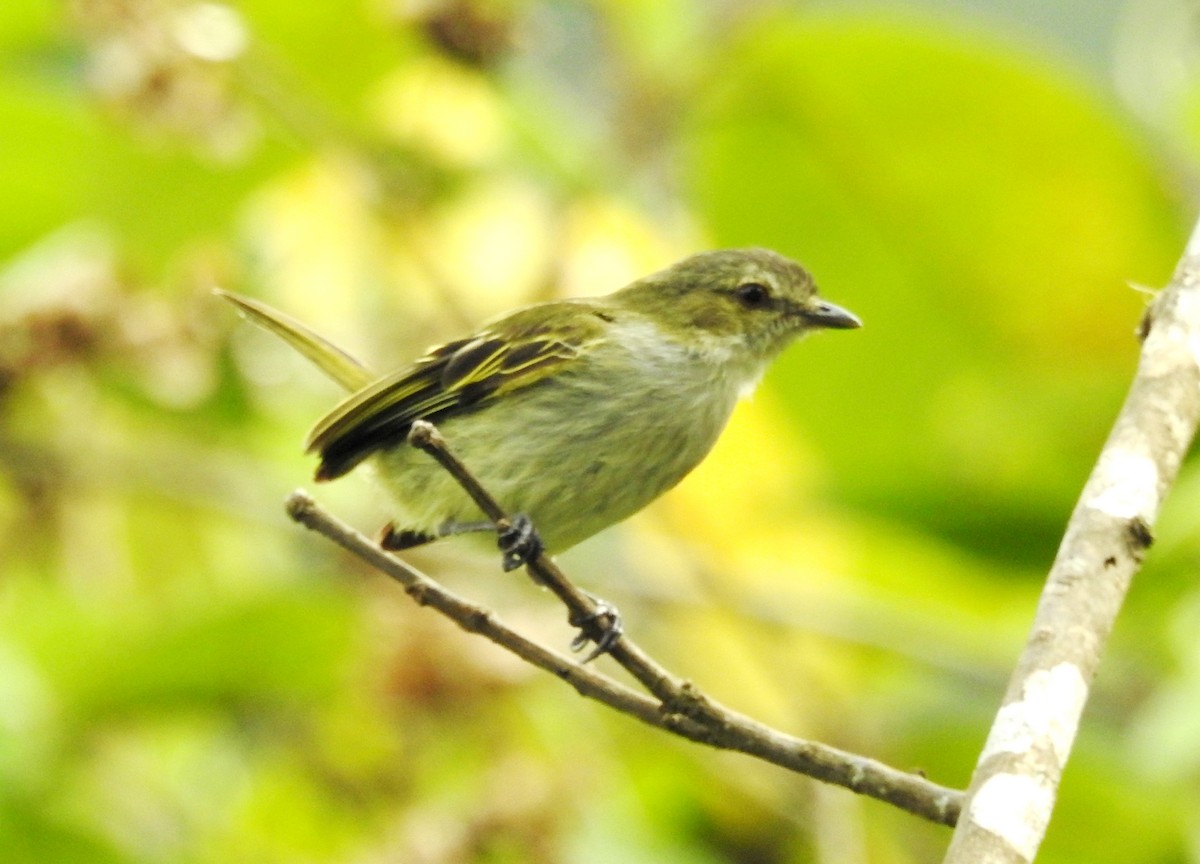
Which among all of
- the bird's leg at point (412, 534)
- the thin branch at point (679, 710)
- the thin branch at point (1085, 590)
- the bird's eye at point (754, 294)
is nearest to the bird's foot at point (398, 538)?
the bird's leg at point (412, 534)

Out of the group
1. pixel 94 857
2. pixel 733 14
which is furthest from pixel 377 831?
pixel 733 14

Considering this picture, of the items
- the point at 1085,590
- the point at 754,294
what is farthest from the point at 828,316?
the point at 1085,590

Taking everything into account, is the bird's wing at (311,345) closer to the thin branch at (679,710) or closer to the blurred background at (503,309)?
the blurred background at (503,309)

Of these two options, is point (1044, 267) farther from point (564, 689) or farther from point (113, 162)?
point (113, 162)

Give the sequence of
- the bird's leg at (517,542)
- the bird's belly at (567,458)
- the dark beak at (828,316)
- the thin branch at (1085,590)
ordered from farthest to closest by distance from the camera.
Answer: the dark beak at (828,316) → the bird's belly at (567,458) → the bird's leg at (517,542) → the thin branch at (1085,590)

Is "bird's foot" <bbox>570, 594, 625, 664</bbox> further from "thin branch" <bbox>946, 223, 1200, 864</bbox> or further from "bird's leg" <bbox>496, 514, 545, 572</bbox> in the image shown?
"thin branch" <bbox>946, 223, 1200, 864</bbox>

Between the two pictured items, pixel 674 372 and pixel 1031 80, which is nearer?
pixel 674 372

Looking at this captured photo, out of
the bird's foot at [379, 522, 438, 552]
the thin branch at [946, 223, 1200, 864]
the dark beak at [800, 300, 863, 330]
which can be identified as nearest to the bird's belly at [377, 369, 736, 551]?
the bird's foot at [379, 522, 438, 552]

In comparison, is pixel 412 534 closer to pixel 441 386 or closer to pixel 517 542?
pixel 441 386
